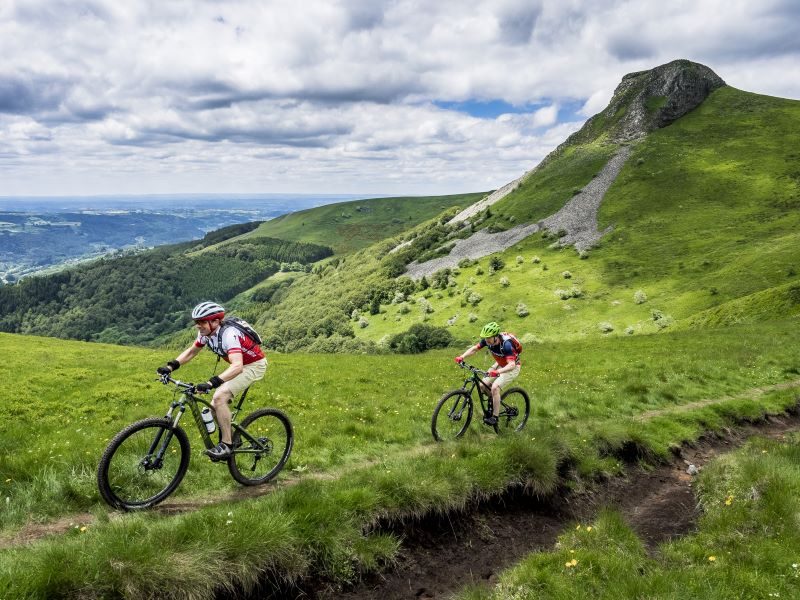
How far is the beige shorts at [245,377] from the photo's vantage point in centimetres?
989

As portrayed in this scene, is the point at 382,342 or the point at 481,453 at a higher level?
the point at 481,453

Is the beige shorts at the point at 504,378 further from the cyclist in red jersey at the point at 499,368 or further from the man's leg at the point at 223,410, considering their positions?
the man's leg at the point at 223,410

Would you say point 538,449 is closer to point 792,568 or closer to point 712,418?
point 792,568

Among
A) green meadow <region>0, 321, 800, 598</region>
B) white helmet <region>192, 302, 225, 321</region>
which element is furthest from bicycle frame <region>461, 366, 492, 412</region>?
white helmet <region>192, 302, 225, 321</region>

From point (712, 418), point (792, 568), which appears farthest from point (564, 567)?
point (712, 418)

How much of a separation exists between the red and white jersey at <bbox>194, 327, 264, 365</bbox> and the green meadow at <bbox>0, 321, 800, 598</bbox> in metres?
2.76

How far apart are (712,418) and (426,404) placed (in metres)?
10.8

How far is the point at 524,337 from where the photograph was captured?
85.9 m

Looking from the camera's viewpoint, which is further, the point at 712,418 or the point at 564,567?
the point at 712,418

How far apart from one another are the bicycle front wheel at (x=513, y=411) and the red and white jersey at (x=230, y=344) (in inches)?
326

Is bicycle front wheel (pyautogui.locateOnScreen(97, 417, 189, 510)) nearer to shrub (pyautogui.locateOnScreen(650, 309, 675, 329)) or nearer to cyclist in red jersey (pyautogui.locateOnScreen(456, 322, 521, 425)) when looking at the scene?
cyclist in red jersey (pyautogui.locateOnScreen(456, 322, 521, 425))

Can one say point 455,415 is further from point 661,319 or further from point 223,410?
point 661,319

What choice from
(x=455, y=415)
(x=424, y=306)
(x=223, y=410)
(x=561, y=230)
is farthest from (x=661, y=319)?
(x=223, y=410)

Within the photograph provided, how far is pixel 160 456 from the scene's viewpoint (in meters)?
9.27
